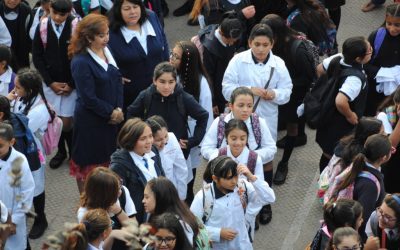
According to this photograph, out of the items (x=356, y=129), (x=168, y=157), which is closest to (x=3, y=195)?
(x=168, y=157)

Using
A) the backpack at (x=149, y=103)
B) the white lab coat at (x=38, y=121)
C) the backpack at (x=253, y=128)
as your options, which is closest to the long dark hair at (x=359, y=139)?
the backpack at (x=253, y=128)

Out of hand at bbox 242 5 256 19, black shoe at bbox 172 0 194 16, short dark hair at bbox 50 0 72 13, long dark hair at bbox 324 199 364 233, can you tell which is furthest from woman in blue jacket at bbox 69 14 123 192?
black shoe at bbox 172 0 194 16

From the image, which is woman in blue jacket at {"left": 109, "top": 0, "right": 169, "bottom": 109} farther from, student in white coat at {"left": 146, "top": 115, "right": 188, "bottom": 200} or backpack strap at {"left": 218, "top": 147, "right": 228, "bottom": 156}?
backpack strap at {"left": 218, "top": 147, "right": 228, "bottom": 156}

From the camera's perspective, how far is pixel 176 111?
20.8 ft

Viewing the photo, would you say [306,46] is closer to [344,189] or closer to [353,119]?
[353,119]

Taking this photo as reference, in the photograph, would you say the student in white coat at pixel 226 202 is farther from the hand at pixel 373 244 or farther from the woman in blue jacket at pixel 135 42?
the woman in blue jacket at pixel 135 42

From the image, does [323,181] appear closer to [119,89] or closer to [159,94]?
[159,94]

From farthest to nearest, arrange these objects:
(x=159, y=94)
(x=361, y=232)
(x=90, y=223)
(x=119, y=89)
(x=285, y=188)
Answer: (x=285, y=188)
(x=119, y=89)
(x=159, y=94)
(x=361, y=232)
(x=90, y=223)

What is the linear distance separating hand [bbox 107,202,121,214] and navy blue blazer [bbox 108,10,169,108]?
228 centimetres

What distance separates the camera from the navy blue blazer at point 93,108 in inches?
252

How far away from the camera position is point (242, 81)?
22.2 feet

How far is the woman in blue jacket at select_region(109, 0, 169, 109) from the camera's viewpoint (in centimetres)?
704

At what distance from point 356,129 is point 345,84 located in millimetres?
584

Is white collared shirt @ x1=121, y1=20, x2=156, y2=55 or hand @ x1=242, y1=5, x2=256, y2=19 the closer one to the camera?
white collared shirt @ x1=121, y1=20, x2=156, y2=55
